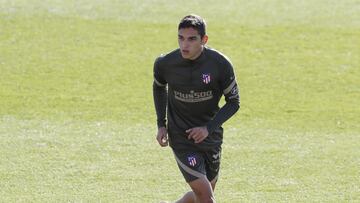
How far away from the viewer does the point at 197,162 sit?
8.92 m

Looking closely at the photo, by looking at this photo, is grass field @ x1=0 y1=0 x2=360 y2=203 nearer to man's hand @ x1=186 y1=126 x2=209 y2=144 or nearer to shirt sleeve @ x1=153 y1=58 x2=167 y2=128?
shirt sleeve @ x1=153 y1=58 x2=167 y2=128

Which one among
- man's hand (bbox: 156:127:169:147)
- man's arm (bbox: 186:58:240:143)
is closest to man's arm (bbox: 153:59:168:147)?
man's hand (bbox: 156:127:169:147)

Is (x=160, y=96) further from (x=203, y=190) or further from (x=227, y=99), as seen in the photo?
(x=203, y=190)

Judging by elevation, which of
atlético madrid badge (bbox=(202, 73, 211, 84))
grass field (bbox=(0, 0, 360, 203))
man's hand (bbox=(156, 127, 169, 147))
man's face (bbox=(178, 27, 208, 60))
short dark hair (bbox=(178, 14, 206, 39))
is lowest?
grass field (bbox=(0, 0, 360, 203))

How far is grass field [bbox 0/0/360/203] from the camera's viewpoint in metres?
11.5

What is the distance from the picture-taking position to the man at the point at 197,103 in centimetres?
873

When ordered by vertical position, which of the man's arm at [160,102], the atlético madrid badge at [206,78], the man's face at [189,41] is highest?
the man's face at [189,41]

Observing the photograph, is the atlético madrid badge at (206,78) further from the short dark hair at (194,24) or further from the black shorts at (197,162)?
the black shorts at (197,162)

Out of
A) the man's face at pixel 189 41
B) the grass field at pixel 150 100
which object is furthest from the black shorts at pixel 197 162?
the grass field at pixel 150 100

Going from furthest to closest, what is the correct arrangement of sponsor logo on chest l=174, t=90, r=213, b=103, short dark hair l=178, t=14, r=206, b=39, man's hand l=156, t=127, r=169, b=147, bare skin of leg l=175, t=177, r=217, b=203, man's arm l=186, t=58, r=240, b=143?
1. man's hand l=156, t=127, r=169, b=147
2. sponsor logo on chest l=174, t=90, r=213, b=103
3. bare skin of leg l=175, t=177, r=217, b=203
4. man's arm l=186, t=58, r=240, b=143
5. short dark hair l=178, t=14, r=206, b=39

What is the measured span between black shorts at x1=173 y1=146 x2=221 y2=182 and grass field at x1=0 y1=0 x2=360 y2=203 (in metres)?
1.65

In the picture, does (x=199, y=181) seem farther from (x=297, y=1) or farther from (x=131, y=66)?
(x=297, y=1)

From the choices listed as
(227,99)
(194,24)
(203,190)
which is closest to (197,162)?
(203,190)

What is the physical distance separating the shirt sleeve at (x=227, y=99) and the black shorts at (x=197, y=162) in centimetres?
37
